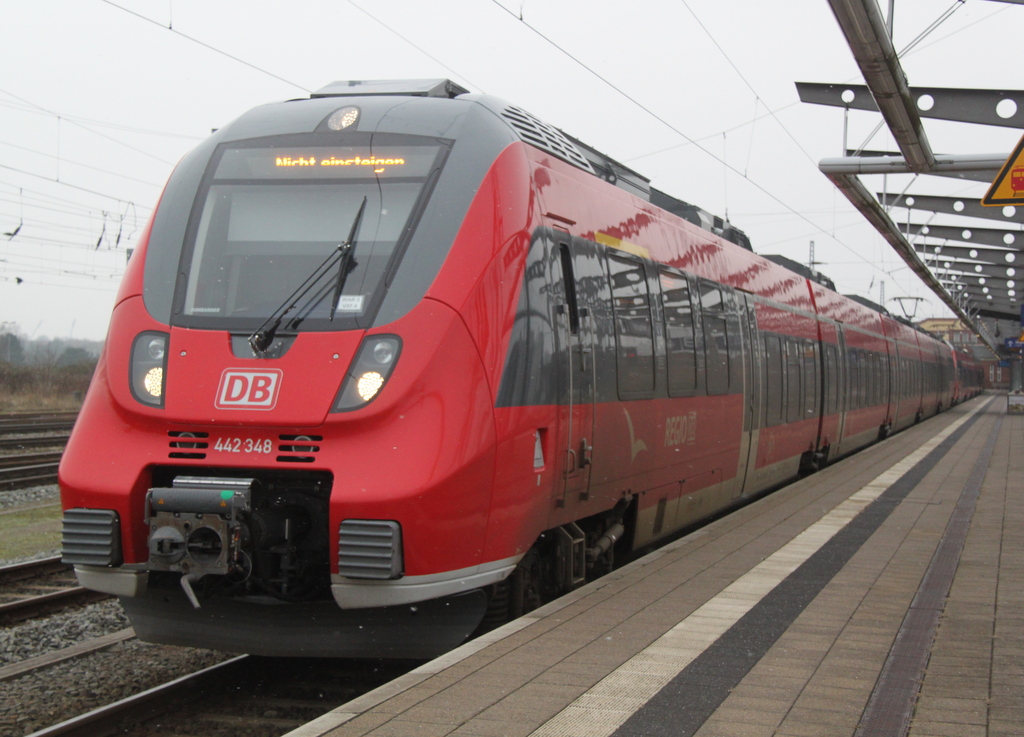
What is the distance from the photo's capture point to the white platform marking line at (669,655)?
404cm

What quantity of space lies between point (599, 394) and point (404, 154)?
206cm

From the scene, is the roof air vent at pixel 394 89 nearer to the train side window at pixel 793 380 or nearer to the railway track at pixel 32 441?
the train side window at pixel 793 380

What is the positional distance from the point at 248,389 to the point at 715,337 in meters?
5.79

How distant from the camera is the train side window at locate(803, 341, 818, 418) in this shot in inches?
592

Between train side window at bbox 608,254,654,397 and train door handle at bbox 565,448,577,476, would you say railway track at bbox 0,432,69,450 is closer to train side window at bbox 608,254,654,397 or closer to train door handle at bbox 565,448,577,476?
train side window at bbox 608,254,654,397

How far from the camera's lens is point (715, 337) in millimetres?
10086

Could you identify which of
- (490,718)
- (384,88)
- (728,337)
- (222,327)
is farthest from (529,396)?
(728,337)

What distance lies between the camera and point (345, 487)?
510 cm

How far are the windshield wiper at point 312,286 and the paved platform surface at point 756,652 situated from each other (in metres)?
1.91

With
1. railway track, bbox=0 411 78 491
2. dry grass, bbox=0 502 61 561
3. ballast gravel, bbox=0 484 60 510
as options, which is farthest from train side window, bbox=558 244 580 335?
railway track, bbox=0 411 78 491

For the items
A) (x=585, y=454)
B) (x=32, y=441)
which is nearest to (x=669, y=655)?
(x=585, y=454)

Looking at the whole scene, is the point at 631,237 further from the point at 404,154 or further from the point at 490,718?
the point at 490,718

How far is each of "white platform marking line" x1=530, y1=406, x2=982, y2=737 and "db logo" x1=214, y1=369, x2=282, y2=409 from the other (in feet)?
7.24

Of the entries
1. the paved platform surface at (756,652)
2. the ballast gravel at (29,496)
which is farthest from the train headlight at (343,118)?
the ballast gravel at (29,496)
